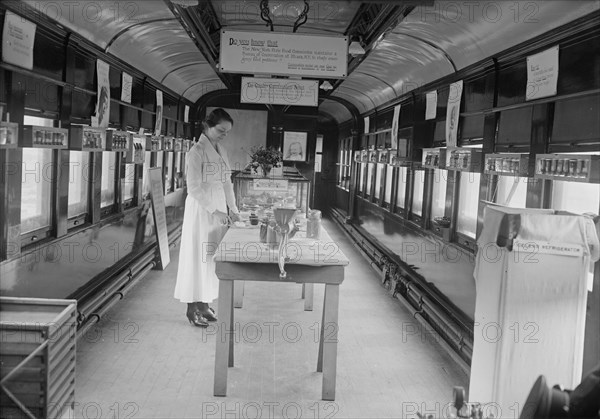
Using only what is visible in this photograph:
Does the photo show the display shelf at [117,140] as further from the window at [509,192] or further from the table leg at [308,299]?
the window at [509,192]

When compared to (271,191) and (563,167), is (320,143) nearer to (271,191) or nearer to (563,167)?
(271,191)

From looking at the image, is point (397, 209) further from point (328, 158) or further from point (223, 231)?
point (328, 158)

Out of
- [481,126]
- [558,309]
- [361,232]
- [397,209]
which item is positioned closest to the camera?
[558,309]

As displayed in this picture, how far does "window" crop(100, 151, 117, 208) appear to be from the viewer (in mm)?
7660

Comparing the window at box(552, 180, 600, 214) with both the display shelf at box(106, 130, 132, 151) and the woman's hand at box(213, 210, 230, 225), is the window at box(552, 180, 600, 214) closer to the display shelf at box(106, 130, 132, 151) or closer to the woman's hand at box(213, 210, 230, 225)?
the woman's hand at box(213, 210, 230, 225)

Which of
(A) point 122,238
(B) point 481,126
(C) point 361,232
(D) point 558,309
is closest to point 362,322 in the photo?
(B) point 481,126

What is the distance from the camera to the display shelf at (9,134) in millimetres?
4105

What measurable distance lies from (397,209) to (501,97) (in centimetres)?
464

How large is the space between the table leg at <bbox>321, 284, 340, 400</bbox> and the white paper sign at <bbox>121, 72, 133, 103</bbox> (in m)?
4.20

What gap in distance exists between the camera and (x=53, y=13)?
5258 millimetres

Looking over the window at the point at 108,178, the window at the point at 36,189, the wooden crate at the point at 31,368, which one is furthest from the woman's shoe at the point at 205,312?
the wooden crate at the point at 31,368

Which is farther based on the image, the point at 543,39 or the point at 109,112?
the point at 109,112

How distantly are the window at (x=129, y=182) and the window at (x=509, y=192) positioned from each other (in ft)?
16.7

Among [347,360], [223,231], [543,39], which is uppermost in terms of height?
[543,39]
